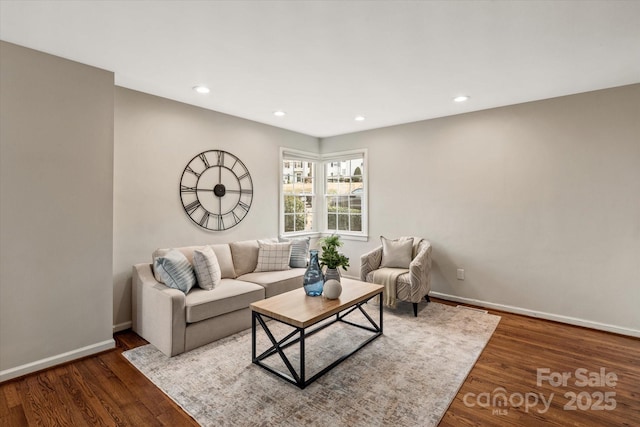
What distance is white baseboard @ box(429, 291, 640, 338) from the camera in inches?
126

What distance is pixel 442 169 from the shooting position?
436cm

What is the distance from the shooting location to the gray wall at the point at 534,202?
3211 mm

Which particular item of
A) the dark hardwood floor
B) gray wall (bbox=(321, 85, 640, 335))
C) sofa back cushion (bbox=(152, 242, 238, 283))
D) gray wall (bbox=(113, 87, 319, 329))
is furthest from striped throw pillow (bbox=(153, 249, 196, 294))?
gray wall (bbox=(321, 85, 640, 335))

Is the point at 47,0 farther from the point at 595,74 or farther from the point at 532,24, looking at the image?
the point at 595,74

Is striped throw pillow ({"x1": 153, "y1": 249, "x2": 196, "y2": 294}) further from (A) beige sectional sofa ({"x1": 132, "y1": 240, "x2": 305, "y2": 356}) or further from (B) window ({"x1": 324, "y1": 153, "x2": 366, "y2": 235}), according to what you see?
(B) window ({"x1": 324, "y1": 153, "x2": 366, "y2": 235})

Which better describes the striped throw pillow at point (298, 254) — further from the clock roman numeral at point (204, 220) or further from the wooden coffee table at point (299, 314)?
the wooden coffee table at point (299, 314)

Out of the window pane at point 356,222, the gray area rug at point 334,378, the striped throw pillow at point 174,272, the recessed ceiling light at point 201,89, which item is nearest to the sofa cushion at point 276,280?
the gray area rug at point 334,378

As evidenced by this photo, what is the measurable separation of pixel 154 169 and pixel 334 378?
2884 mm

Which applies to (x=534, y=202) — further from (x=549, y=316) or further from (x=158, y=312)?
(x=158, y=312)

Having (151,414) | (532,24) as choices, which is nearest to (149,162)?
(151,414)

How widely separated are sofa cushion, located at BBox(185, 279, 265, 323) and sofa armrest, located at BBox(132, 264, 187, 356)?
3.9 inches

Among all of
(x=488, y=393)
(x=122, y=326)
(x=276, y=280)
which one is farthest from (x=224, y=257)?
(x=488, y=393)

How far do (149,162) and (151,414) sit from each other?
98.9 inches

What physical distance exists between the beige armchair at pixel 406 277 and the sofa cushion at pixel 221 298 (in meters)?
1.43
